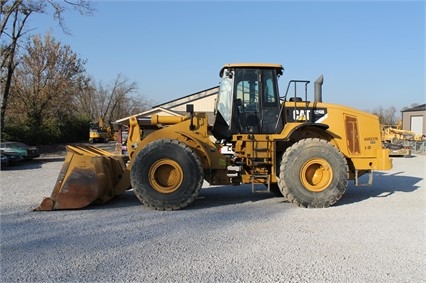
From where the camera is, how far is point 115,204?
834 cm

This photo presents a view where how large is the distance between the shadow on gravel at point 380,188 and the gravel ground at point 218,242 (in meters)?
0.46

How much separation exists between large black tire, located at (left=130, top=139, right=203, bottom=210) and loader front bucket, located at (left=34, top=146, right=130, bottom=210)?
1.82ft

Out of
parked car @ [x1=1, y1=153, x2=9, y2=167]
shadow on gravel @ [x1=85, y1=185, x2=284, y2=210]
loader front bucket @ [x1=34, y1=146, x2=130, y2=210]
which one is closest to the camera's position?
loader front bucket @ [x1=34, y1=146, x2=130, y2=210]

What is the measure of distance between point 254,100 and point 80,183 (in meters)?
3.98

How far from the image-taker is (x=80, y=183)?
7621mm

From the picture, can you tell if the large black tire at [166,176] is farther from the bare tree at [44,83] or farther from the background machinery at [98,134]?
the background machinery at [98,134]

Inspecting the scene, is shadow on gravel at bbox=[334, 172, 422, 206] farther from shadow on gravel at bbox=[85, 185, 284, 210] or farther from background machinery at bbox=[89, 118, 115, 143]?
background machinery at bbox=[89, 118, 115, 143]

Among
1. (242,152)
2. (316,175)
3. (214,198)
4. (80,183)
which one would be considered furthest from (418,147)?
(80,183)

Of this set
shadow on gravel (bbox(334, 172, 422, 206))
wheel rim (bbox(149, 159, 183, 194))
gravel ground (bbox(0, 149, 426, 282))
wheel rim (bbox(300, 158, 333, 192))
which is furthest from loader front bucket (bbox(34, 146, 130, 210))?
shadow on gravel (bbox(334, 172, 422, 206))

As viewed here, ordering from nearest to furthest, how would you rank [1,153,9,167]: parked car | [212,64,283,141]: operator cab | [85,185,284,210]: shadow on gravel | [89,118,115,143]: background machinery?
1. [85,185,284,210]: shadow on gravel
2. [212,64,283,141]: operator cab
3. [1,153,9,167]: parked car
4. [89,118,115,143]: background machinery

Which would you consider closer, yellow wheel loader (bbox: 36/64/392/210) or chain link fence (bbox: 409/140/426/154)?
yellow wheel loader (bbox: 36/64/392/210)

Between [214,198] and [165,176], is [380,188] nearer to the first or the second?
[214,198]

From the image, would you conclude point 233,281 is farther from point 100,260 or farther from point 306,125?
point 306,125

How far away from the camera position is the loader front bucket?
24.9 feet
